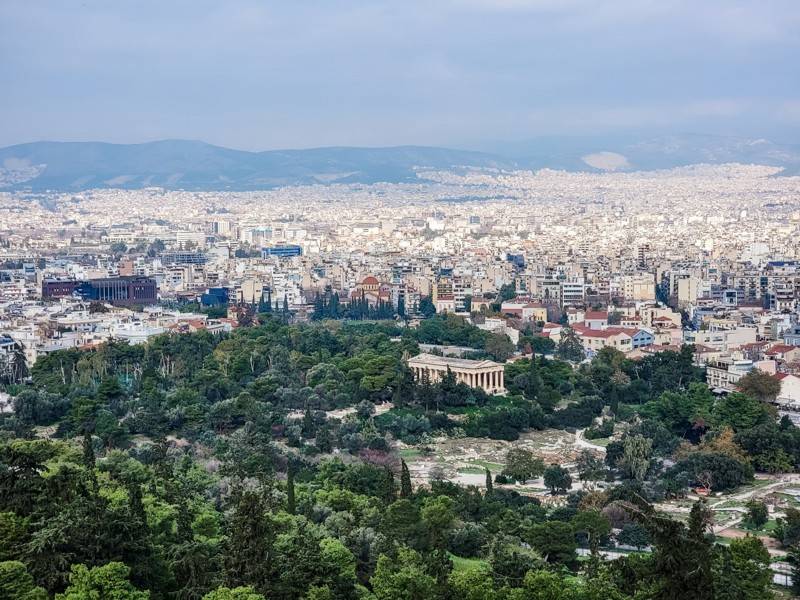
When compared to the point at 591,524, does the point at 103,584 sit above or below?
above

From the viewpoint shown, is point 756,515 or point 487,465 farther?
point 487,465

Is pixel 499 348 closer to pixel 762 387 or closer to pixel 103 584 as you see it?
pixel 762 387

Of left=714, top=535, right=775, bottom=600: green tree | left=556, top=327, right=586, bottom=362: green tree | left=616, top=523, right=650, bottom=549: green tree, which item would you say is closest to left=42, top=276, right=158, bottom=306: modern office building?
left=556, top=327, right=586, bottom=362: green tree

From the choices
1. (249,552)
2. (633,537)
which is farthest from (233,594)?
(633,537)

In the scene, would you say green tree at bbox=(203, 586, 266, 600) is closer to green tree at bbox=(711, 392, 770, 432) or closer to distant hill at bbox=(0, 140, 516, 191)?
green tree at bbox=(711, 392, 770, 432)

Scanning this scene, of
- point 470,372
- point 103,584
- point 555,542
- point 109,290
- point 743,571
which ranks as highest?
point 109,290

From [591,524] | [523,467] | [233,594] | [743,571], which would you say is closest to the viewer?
[233,594]

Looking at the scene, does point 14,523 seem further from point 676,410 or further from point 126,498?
point 676,410

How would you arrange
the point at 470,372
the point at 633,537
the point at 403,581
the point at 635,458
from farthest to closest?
the point at 470,372 → the point at 635,458 → the point at 633,537 → the point at 403,581

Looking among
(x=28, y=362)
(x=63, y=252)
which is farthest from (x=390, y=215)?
(x=28, y=362)
